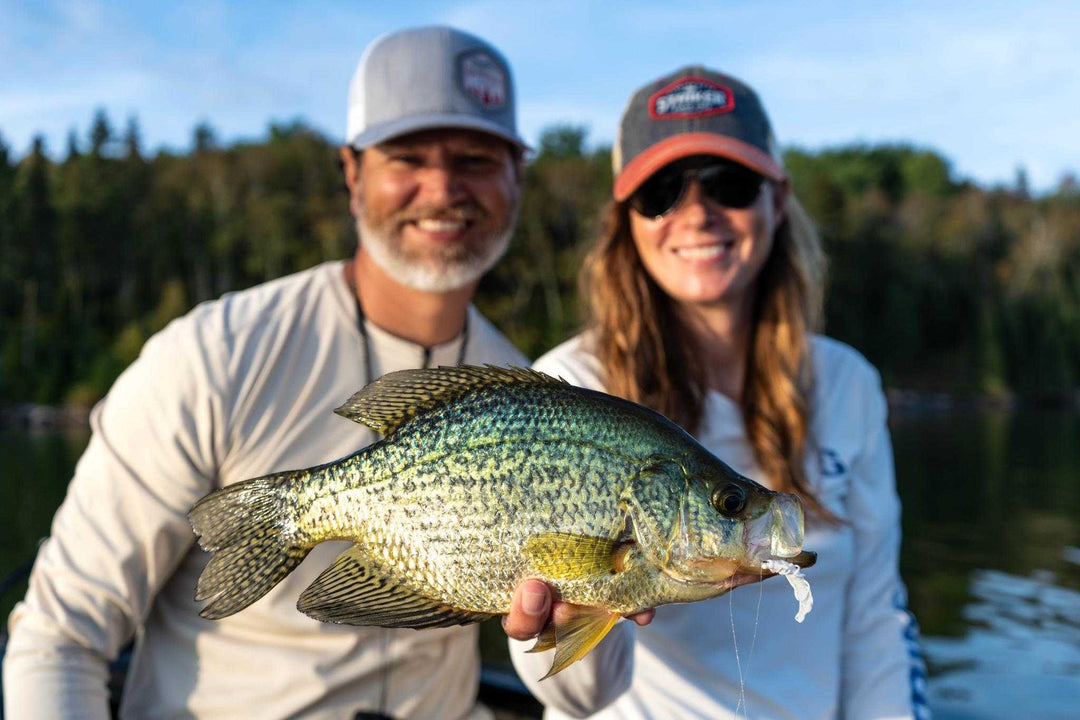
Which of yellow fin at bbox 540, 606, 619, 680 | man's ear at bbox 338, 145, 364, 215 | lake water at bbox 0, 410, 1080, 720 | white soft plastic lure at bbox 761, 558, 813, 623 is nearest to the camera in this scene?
white soft plastic lure at bbox 761, 558, 813, 623

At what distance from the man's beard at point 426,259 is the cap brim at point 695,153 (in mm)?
693

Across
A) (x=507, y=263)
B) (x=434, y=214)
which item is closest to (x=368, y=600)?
(x=434, y=214)

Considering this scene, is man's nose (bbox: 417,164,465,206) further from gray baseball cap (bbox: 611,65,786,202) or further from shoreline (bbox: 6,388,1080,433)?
shoreline (bbox: 6,388,1080,433)

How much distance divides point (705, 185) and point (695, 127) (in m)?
0.20

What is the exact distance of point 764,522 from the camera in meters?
2.02

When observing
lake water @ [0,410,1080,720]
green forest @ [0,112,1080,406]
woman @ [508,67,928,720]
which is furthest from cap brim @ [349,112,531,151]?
green forest @ [0,112,1080,406]

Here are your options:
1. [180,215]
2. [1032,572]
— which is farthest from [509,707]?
[180,215]

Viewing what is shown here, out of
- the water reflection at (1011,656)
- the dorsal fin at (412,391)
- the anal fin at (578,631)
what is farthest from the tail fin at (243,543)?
the water reflection at (1011,656)

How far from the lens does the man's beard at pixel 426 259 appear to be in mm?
3514

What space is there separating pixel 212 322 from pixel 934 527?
63.2ft

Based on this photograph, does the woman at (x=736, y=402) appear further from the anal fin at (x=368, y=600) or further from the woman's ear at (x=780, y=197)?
the anal fin at (x=368, y=600)

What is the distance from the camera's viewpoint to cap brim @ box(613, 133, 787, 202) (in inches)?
124

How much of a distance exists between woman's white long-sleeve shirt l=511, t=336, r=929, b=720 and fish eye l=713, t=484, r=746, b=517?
895mm

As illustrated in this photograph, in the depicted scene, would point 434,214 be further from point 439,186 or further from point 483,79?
point 483,79
